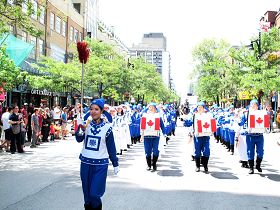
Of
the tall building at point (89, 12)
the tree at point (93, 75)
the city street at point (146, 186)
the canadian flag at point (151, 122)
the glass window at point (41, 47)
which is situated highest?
the tall building at point (89, 12)

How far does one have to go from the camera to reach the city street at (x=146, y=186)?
735cm

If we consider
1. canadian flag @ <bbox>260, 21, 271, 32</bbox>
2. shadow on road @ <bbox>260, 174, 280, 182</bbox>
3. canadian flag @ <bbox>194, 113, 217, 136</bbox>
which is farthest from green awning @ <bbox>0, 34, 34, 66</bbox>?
canadian flag @ <bbox>260, 21, 271, 32</bbox>

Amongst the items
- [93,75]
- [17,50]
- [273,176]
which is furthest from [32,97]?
[273,176]

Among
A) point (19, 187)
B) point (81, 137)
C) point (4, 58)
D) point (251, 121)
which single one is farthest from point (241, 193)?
point (4, 58)

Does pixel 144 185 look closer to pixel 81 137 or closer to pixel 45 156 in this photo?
pixel 81 137

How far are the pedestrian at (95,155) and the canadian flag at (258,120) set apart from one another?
5.73 meters

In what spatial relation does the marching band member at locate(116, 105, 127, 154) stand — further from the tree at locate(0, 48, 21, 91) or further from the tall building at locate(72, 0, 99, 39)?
the tall building at locate(72, 0, 99, 39)

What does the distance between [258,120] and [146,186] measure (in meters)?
3.65

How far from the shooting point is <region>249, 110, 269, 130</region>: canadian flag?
1075cm

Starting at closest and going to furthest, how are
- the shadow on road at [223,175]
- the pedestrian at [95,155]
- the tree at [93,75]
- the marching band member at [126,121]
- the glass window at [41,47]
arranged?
the pedestrian at [95,155]
the shadow on road at [223,175]
the marching band member at [126,121]
the tree at [93,75]
the glass window at [41,47]

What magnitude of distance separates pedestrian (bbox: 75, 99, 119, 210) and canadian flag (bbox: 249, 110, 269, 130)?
18.8 feet

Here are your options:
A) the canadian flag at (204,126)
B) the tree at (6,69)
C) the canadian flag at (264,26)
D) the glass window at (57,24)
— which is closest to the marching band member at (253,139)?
the canadian flag at (204,126)

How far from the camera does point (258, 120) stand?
1080 centimetres

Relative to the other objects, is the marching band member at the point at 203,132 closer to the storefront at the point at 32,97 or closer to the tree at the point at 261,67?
the storefront at the point at 32,97
